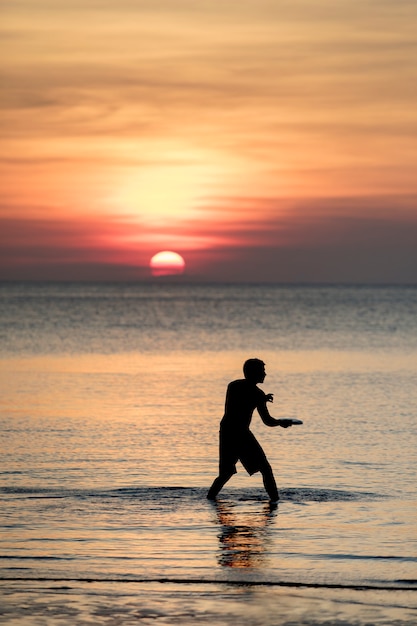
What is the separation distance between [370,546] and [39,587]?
327cm

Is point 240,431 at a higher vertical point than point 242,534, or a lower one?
higher

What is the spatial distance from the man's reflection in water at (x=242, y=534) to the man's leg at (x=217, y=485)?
11cm

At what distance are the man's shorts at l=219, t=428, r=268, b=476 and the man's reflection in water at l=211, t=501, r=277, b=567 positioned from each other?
0.44 metres

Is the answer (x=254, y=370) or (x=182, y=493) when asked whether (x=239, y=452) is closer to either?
(x=254, y=370)

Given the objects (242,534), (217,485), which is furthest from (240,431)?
(242,534)

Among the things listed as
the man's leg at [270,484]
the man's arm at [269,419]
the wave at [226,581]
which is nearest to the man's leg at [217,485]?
the man's leg at [270,484]

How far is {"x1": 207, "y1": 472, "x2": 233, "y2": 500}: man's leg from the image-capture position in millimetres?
12242

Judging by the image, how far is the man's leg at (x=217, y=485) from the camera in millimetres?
12242

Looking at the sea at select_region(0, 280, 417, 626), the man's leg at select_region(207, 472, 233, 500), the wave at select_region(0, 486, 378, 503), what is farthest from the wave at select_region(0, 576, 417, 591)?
the wave at select_region(0, 486, 378, 503)

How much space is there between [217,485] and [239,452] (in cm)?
51

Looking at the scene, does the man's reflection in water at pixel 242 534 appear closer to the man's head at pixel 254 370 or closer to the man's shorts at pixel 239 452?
the man's shorts at pixel 239 452

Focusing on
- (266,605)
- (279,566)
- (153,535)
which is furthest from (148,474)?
(266,605)

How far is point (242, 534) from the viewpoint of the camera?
10469 millimetres

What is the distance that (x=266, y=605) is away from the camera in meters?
7.58
